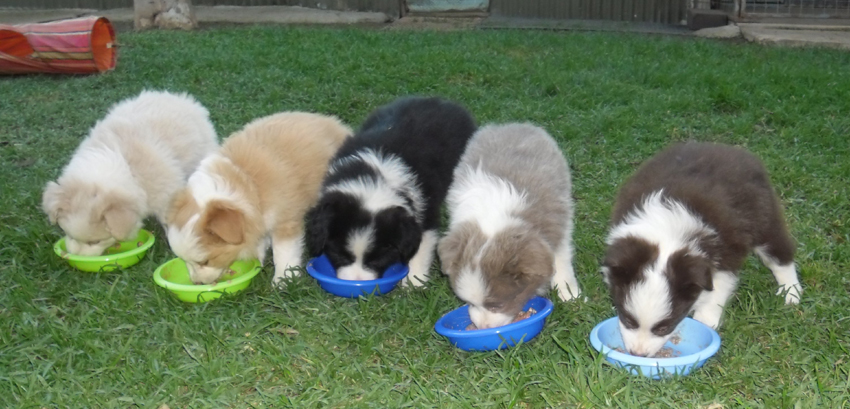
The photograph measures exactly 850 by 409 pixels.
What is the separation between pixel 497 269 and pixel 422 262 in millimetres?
1209

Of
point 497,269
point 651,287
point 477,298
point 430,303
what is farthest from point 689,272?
point 430,303

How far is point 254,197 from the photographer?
4.82 m

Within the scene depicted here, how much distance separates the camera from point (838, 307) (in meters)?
4.30

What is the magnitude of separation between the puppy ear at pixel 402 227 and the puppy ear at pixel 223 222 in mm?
862

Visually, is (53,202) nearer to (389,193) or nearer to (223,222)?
(223,222)

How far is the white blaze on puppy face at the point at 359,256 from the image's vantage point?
14.4ft

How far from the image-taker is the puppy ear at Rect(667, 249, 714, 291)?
3.50 metres

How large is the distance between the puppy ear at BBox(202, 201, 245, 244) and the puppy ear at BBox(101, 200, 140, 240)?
945 millimetres

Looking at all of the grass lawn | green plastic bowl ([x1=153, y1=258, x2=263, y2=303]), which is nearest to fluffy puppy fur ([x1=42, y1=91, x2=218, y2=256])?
the grass lawn

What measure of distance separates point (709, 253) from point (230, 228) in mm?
2726

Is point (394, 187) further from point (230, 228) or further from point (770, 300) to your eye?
point (770, 300)

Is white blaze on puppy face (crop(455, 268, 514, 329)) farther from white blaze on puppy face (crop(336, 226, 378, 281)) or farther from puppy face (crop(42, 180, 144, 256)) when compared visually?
puppy face (crop(42, 180, 144, 256))

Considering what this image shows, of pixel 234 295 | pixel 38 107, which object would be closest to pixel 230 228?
pixel 234 295

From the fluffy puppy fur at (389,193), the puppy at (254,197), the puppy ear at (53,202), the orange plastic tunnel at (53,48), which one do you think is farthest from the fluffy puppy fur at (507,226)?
the orange plastic tunnel at (53,48)
